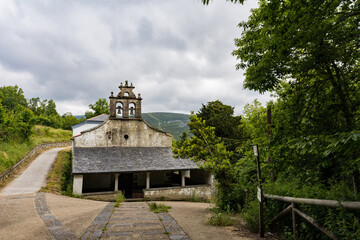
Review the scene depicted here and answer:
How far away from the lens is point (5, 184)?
44.9 ft

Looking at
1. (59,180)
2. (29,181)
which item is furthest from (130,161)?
(29,181)

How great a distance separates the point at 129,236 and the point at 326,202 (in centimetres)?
405

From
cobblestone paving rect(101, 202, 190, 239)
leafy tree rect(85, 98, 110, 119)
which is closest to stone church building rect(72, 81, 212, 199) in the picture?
cobblestone paving rect(101, 202, 190, 239)

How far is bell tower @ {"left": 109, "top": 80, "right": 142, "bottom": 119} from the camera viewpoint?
755 inches

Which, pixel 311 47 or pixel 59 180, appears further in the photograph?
pixel 59 180

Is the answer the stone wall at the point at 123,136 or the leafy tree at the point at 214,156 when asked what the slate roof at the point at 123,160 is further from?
the leafy tree at the point at 214,156

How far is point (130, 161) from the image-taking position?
16.1 metres

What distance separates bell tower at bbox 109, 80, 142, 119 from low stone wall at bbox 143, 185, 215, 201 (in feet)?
24.9

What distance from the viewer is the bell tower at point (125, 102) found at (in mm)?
19172

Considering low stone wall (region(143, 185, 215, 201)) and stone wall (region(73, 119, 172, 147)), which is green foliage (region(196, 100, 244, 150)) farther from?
low stone wall (region(143, 185, 215, 201))

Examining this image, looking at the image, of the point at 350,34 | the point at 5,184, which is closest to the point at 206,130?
the point at 350,34

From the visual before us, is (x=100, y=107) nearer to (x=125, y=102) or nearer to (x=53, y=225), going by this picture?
(x=125, y=102)

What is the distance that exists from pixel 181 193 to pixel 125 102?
9748 millimetres

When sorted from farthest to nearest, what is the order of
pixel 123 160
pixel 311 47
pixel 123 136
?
1. pixel 123 136
2. pixel 123 160
3. pixel 311 47
